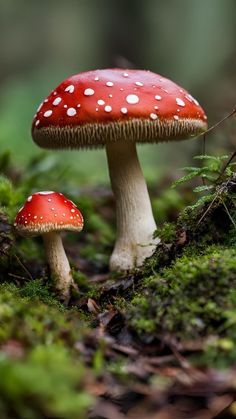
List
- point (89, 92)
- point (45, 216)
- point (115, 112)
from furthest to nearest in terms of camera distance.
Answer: point (89, 92)
point (115, 112)
point (45, 216)

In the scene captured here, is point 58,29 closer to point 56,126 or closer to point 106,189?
point 106,189

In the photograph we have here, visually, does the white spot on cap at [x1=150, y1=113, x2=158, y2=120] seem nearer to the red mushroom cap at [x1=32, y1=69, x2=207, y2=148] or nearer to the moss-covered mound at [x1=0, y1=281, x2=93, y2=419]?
the red mushroom cap at [x1=32, y1=69, x2=207, y2=148]

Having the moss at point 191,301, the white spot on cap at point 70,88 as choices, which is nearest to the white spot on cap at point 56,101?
the white spot on cap at point 70,88

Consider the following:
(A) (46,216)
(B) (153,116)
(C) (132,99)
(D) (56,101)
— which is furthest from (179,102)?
(A) (46,216)

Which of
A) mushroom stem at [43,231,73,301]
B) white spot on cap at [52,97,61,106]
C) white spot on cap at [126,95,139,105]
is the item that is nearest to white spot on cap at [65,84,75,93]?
white spot on cap at [52,97,61,106]

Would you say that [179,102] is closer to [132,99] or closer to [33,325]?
[132,99]

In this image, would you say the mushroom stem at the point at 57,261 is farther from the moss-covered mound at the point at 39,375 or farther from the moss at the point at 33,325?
the moss-covered mound at the point at 39,375

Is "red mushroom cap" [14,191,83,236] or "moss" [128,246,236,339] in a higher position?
"red mushroom cap" [14,191,83,236]
